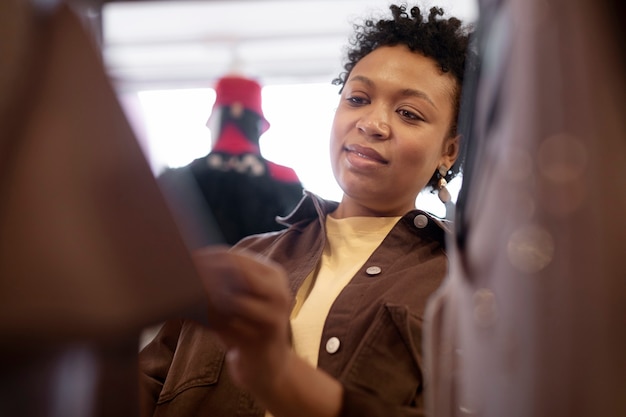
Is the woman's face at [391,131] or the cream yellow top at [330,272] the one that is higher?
the woman's face at [391,131]

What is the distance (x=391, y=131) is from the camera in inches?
15.4

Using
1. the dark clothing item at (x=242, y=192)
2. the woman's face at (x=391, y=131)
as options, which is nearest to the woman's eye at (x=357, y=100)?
the woman's face at (x=391, y=131)

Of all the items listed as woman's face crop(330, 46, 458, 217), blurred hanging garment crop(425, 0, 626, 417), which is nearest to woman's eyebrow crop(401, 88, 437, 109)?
woman's face crop(330, 46, 458, 217)

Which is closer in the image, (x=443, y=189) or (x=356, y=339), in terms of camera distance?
(x=356, y=339)

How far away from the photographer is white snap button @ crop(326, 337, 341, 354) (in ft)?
1.13

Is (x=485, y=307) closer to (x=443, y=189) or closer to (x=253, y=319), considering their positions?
(x=253, y=319)

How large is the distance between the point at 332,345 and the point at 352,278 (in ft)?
0.16

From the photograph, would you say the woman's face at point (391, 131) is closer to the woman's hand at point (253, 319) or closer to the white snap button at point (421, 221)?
the white snap button at point (421, 221)

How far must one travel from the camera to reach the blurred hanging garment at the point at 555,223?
0.77ft

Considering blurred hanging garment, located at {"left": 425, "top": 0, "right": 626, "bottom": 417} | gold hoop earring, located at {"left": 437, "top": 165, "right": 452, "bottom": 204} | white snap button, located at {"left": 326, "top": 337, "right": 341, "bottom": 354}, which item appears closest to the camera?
blurred hanging garment, located at {"left": 425, "top": 0, "right": 626, "bottom": 417}

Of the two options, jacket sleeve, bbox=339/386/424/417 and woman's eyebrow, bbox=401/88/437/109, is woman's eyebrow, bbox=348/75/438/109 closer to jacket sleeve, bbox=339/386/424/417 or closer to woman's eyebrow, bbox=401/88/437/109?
woman's eyebrow, bbox=401/88/437/109

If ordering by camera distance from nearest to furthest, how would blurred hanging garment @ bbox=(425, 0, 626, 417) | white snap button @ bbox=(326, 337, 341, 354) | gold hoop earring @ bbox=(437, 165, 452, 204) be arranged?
blurred hanging garment @ bbox=(425, 0, 626, 417)
white snap button @ bbox=(326, 337, 341, 354)
gold hoop earring @ bbox=(437, 165, 452, 204)

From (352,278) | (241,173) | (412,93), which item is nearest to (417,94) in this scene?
(412,93)

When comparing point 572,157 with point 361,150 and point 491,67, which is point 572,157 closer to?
point 491,67
